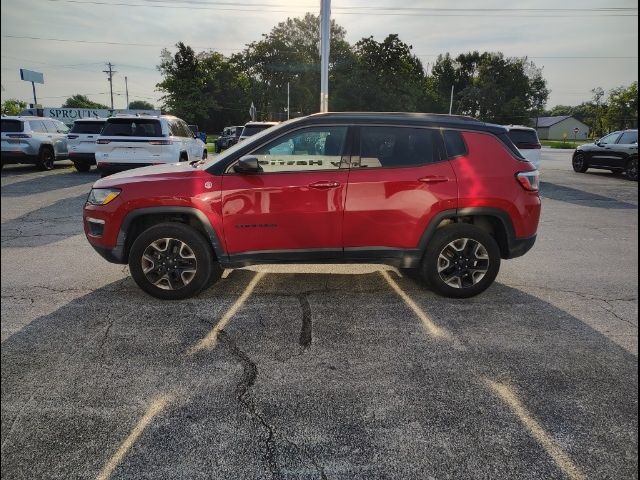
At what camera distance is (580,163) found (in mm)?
17203

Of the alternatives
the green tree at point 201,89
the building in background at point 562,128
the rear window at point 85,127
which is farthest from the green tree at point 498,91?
the rear window at point 85,127

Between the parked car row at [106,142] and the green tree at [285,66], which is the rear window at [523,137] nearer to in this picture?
the parked car row at [106,142]

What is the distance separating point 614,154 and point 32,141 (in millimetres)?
20306

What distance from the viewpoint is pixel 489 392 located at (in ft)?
8.58

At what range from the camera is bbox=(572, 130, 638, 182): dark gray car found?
48.0ft

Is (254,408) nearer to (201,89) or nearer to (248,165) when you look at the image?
(248,165)

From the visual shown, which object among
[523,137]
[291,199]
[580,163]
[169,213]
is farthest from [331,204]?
[580,163]

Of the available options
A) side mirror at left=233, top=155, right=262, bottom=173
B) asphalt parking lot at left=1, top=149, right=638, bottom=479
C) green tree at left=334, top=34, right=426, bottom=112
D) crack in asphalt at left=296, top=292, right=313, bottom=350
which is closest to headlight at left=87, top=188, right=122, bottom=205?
asphalt parking lot at left=1, top=149, right=638, bottom=479

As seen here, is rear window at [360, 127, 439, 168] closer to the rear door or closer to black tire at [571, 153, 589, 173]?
the rear door

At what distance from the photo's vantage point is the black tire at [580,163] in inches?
666

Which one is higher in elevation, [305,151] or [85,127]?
[85,127]

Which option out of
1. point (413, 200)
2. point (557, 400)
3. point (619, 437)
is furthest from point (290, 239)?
point (619, 437)

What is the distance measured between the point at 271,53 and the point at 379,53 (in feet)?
71.8

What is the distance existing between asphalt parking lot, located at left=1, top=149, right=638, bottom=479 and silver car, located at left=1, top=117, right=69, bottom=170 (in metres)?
10.8
